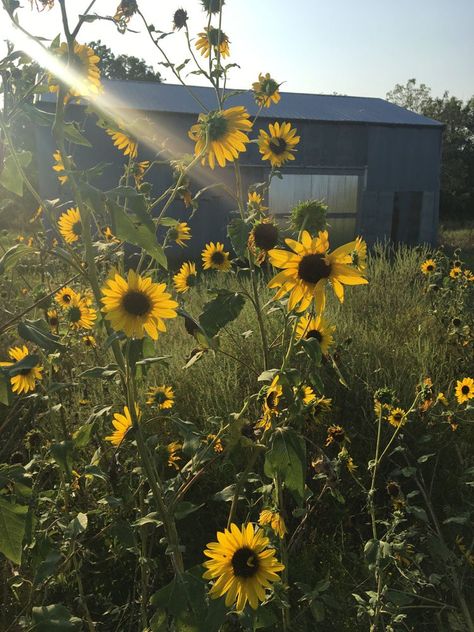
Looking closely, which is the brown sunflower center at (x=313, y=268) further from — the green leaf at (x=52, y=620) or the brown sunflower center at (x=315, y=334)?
the green leaf at (x=52, y=620)

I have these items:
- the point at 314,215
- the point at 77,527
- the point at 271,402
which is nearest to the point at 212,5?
the point at 314,215

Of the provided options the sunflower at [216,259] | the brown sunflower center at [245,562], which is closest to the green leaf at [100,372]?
the brown sunflower center at [245,562]

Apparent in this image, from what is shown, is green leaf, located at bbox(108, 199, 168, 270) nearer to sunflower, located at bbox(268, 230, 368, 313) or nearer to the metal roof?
sunflower, located at bbox(268, 230, 368, 313)

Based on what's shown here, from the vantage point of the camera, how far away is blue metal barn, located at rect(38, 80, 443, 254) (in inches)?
484

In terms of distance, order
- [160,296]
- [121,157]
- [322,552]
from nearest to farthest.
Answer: [160,296]
[322,552]
[121,157]

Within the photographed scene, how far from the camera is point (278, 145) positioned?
101 inches

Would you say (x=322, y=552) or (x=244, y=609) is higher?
(x=244, y=609)

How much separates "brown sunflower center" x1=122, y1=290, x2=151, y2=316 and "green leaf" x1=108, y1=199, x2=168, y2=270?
0.29m

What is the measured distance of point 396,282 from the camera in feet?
18.7

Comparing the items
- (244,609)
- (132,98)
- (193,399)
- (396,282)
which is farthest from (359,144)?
(244,609)

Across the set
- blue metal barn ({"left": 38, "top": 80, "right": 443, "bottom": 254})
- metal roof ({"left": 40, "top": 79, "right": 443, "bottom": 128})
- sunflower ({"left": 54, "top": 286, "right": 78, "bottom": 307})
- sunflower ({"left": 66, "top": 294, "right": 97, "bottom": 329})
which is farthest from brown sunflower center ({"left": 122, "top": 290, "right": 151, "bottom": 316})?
metal roof ({"left": 40, "top": 79, "right": 443, "bottom": 128})

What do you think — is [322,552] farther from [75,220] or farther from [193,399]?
[75,220]

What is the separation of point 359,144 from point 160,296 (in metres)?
13.5

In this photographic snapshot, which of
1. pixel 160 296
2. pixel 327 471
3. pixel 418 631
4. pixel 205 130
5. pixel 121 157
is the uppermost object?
pixel 121 157
